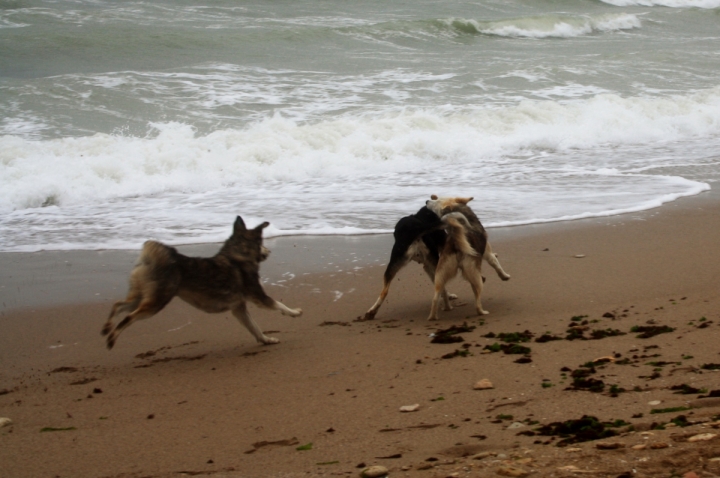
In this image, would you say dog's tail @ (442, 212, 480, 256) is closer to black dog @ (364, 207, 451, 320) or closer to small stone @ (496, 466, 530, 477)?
black dog @ (364, 207, 451, 320)

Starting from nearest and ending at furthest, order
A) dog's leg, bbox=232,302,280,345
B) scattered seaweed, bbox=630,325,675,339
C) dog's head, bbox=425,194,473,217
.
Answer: scattered seaweed, bbox=630,325,675,339
dog's leg, bbox=232,302,280,345
dog's head, bbox=425,194,473,217

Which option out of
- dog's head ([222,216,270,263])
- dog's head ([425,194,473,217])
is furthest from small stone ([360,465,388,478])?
dog's head ([425,194,473,217])

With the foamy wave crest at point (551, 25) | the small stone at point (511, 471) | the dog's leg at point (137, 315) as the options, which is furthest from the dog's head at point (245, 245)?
the foamy wave crest at point (551, 25)

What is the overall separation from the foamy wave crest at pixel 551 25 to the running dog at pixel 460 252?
959 inches

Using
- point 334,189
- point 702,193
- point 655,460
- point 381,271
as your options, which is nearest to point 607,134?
point 702,193

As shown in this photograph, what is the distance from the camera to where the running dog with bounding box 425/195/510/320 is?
7020mm

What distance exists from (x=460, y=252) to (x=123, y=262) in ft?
12.3

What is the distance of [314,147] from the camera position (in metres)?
15.4

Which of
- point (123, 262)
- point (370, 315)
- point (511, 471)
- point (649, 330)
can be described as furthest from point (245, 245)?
point (511, 471)

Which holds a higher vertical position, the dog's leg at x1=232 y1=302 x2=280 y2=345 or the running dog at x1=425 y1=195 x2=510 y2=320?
the running dog at x1=425 y1=195 x2=510 y2=320

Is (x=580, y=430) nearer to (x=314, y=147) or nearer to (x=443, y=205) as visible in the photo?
(x=443, y=205)

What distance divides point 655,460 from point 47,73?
2052 cm

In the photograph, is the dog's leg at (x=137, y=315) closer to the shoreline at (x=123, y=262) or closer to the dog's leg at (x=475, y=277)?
the shoreline at (x=123, y=262)

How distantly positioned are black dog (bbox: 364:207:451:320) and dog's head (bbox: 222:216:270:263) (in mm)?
1059
